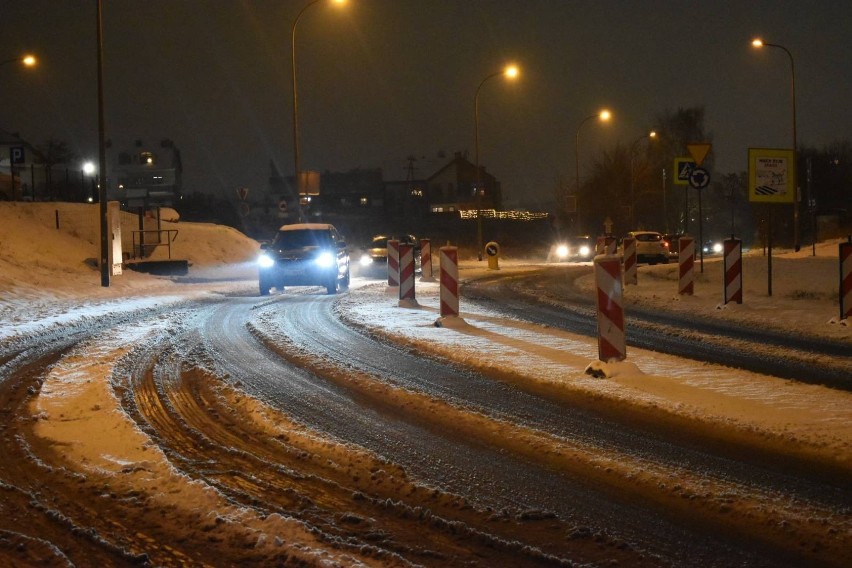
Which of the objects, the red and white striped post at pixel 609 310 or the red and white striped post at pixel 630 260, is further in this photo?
the red and white striped post at pixel 630 260

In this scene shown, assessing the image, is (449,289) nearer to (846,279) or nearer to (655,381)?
(655,381)

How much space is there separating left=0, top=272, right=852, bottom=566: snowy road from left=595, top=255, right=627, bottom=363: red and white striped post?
3.64 ft

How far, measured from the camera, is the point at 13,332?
1470cm

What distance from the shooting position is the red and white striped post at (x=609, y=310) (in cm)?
1001

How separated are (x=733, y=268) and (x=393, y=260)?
8365 millimetres

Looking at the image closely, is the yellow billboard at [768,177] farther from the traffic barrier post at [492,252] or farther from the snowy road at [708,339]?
the traffic barrier post at [492,252]

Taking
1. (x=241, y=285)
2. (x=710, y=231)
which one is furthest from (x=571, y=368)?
(x=710, y=231)

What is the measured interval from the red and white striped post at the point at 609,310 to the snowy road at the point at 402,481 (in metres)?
1.11

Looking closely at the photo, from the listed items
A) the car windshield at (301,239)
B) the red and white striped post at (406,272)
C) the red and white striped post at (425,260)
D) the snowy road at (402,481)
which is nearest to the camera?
the snowy road at (402,481)

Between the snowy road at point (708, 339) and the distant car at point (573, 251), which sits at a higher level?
the distant car at point (573, 251)

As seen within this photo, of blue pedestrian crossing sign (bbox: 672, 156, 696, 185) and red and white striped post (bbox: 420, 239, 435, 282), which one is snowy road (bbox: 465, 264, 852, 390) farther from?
red and white striped post (bbox: 420, 239, 435, 282)

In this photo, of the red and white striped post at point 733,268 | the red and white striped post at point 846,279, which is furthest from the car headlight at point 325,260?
the red and white striped post at point 846,279

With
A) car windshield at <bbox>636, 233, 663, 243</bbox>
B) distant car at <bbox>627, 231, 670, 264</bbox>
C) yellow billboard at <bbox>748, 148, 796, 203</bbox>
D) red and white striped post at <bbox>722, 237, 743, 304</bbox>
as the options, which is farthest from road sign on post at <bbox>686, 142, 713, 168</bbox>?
car windshield at <bbox>636, 233, 663, 243</bbox>

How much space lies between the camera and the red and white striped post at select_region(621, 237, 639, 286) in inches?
914
